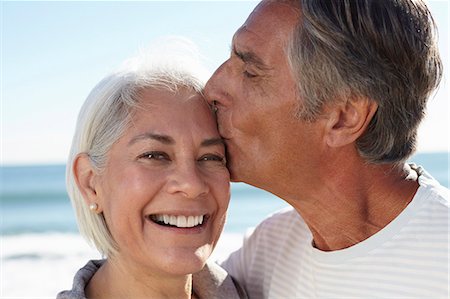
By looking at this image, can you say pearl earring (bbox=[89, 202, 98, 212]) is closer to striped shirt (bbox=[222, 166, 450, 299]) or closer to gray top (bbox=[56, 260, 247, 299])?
gray top (bbox=[56, 260, 247, 299])

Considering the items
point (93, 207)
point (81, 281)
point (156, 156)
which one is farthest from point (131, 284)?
point (156, 156)

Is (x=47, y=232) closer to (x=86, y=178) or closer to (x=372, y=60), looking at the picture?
(x=86, y=178)

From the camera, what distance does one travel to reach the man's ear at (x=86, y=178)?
2.92m

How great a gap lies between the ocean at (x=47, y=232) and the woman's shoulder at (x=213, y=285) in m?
2.16

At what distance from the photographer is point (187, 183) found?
9.02 feet

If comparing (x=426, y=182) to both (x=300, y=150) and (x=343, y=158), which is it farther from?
(x=300, y=150)

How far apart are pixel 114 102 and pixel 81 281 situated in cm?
80

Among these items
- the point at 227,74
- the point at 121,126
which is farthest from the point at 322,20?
the point at 121,126

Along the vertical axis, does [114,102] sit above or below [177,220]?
above

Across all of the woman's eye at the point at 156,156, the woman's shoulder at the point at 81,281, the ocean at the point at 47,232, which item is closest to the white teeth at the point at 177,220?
the woman's eye at the point at 156,156

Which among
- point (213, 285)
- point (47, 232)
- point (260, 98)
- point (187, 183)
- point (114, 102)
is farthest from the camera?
point (47, 232)

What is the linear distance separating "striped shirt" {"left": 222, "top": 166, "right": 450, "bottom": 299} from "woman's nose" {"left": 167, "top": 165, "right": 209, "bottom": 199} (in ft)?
2.24

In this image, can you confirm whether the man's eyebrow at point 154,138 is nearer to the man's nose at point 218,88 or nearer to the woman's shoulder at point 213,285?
the man's nose at point 218,88

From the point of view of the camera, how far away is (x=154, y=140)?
9.14 feet
